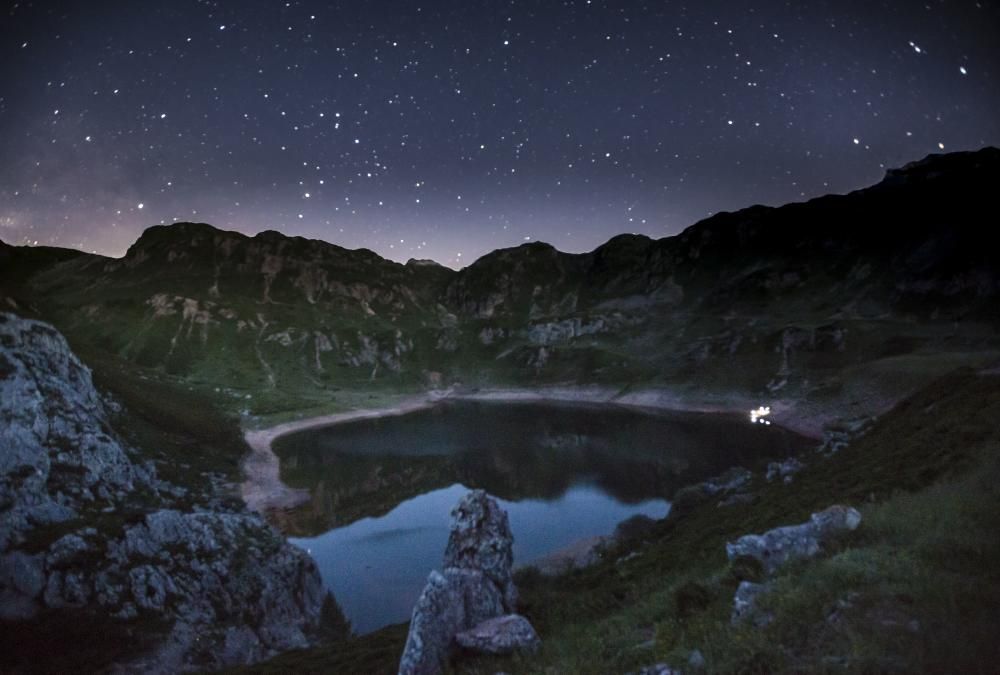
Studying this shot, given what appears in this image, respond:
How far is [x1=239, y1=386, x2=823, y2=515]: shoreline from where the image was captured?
2687 inches

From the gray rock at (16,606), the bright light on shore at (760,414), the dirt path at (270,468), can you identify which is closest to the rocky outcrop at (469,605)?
the gray rock at (16,606)

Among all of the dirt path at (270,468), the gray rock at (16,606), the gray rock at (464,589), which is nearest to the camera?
the gray rock at (464,589)

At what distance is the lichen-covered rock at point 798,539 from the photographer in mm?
14445

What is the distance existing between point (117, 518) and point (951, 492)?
148ft

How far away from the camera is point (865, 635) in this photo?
818 centimetres

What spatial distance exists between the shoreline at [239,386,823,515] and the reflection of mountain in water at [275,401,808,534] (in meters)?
3.08

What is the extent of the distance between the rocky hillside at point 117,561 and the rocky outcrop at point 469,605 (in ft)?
55.5

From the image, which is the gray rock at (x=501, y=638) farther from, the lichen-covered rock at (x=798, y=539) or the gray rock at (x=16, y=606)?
the gray rock at (x=16, y=606)

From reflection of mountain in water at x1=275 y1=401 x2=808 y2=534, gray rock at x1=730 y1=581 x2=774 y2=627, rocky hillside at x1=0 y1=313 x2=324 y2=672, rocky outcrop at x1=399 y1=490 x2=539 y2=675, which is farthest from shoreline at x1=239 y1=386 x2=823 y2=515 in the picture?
gray rock at x1=730 y1=581 x2=774 y2=627

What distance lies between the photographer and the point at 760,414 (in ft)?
370

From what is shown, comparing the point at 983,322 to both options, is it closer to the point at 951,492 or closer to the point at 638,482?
the point at 638,482

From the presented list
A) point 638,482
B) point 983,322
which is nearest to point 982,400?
point 638,482

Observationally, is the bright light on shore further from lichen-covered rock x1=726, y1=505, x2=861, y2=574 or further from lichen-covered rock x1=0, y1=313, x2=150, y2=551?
lichen-covered rock x1=0, y1=313, x2=150, y2=551

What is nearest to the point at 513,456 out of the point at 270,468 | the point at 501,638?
the point at 270,468
